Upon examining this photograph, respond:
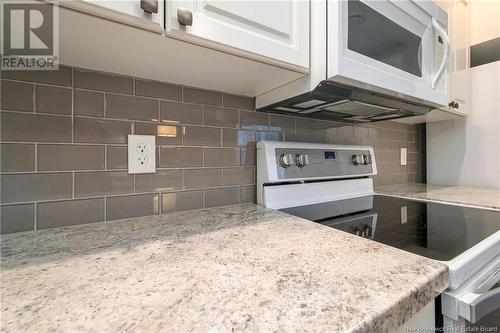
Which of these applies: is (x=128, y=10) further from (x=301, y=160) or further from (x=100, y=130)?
(x=301, y=160)

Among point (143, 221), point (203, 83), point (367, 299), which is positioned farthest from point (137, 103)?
point (367, 299)

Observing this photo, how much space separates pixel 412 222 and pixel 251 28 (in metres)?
0.78

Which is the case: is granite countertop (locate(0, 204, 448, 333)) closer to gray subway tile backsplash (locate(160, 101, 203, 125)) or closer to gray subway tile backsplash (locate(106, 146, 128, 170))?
gray subway tile backsplash (locate(106, 146, 128, 170))

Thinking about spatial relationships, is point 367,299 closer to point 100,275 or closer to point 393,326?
point 393,326

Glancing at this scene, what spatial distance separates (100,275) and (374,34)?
39.1 inches

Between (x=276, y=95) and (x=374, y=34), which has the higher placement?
(x=374, y=34)

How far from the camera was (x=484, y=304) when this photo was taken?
0.44 m

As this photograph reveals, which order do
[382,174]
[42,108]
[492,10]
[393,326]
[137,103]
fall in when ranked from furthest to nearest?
[382,174]
[492,10]
[137,103]
[42,108]
[393,326]

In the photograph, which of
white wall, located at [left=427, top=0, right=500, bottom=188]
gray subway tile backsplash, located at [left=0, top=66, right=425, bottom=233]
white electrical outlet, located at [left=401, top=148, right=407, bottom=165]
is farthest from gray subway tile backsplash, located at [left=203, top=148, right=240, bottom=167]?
white wall, located at [left=427, top=0, right=500, bottom=188]

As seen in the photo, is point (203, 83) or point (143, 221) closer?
point (143, 221)

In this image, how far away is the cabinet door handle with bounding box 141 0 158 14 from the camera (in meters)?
0.46

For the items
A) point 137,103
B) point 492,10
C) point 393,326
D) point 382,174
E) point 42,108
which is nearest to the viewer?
point 393,326

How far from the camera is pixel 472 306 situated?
415mm

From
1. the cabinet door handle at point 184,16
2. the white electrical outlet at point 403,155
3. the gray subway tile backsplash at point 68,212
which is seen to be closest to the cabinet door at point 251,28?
the cabinet door handle at point 184,16
